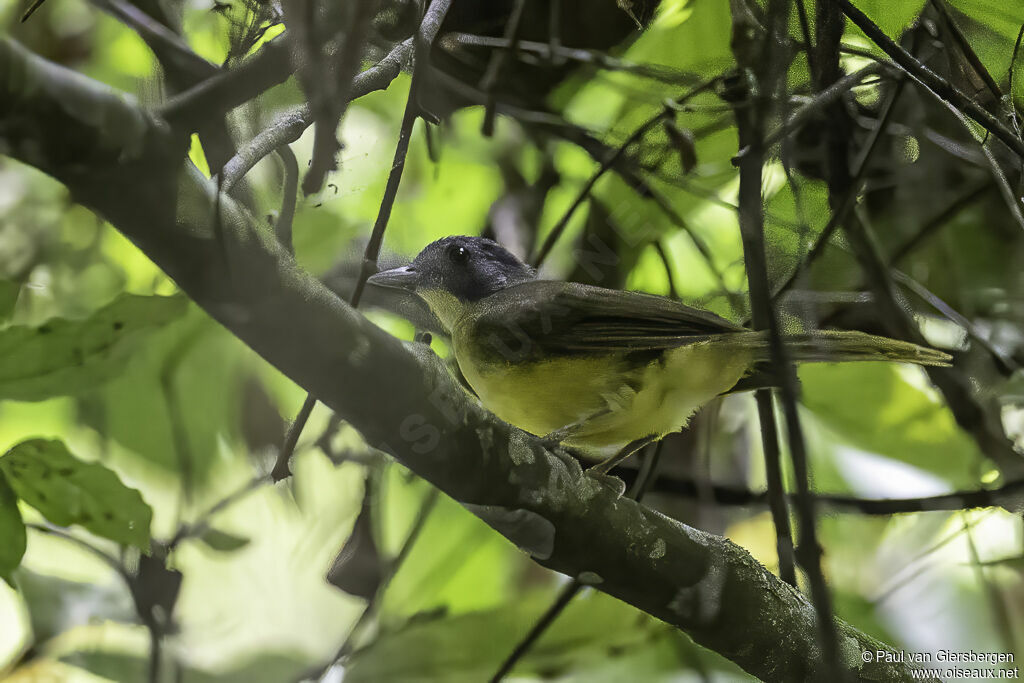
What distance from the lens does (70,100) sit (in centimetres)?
31

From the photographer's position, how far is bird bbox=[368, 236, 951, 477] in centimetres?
63

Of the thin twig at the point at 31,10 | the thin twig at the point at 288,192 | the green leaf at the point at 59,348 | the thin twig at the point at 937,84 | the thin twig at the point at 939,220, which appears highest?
the thin twig at the point at 939,220

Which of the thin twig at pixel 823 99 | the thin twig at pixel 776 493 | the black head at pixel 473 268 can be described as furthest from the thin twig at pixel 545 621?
the thin twig at pixel 823 99

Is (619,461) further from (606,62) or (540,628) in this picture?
(606,62)

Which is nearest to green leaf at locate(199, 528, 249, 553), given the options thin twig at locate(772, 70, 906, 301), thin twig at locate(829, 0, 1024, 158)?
thin twig at locate(772, 70, 906, 301)

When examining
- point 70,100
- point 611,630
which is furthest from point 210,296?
point 611,630

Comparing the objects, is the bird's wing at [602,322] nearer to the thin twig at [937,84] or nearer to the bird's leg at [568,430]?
the bird's leg at [568,430]

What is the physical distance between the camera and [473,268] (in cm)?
65

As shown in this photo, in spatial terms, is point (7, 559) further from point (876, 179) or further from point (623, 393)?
point (876, 179)

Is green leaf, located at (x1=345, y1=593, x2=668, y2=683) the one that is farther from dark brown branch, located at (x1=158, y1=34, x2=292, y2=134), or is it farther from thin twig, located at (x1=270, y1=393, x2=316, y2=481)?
dark brown branch, located at (x1=158, y1=34, x2=292, y2=134)

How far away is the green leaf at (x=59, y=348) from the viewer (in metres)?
0.45

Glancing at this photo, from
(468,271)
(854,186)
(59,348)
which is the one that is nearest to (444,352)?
(468,271)

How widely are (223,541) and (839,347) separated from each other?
1.50 feet

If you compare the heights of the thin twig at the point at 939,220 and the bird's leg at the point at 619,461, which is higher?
the thin twig at the point at 939,220
